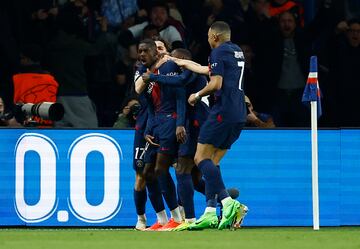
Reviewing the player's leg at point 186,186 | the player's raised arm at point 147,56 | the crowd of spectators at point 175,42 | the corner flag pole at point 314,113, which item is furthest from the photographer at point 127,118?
the corner flag pole at point 314,113

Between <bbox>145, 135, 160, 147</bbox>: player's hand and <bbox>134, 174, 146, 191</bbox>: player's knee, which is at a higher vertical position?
<bbox>145, 135, 160, 147</bbox>: player's hand

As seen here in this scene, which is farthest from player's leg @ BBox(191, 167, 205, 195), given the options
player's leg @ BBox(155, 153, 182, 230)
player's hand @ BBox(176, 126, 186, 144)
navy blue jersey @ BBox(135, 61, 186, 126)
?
player's hand @ BBox(176, 126, 186, 144)

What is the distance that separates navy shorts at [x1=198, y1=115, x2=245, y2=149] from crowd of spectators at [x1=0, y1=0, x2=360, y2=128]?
4.69 meters

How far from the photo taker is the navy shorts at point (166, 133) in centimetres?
1590

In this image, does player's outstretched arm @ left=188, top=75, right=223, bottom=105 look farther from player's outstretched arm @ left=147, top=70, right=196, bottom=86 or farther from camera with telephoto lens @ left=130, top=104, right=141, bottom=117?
camera with telephoto lens @ left=130, top=104, right=141, bottom=117

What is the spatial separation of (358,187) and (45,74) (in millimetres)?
4579

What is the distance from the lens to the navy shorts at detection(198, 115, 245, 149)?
49.3 feet

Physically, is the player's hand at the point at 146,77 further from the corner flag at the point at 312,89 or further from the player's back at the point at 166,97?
the corner flag at the point at 312,89

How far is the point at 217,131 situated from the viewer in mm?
15031

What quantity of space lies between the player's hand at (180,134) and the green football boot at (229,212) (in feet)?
3.36

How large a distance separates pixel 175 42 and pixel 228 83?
4363 millimetres
